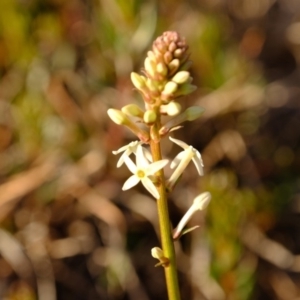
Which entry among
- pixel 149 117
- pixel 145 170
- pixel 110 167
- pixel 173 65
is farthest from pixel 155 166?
pixel 110 167

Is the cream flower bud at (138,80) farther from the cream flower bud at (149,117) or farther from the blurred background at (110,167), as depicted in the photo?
→ the blurred background at (110,167)

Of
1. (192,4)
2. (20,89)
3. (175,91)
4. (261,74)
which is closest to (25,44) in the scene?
(20,89)

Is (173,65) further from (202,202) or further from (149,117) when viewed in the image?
(202,202)

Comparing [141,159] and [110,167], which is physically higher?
[110,167]

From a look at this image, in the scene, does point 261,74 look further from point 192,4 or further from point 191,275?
point 191,275

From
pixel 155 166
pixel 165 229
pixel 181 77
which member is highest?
pixel 181 77

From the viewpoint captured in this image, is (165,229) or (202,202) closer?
(165,229)

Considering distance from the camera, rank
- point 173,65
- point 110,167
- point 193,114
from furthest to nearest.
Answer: point 110,167 < point 193,114 < point 173,65
